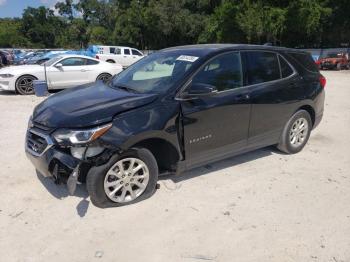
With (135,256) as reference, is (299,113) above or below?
above

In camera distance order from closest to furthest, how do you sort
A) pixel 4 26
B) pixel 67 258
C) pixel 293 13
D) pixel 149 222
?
1. pixel 67 258
2. pixel 149 222
3. pixel 293 13
4. pixel 4 26

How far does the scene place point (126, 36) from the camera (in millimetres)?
58125

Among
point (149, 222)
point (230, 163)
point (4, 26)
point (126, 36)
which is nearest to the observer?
point (149, 222)

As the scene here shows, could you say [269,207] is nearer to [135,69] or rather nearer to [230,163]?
[230,163]

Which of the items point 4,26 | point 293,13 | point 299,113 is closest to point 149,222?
point 299,113

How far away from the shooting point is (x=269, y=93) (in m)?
5.18

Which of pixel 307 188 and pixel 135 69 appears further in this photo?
pixel 135 69

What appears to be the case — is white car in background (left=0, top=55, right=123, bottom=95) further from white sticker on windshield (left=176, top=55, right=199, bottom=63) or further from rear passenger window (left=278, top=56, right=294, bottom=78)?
white sticker on windshield (left=176, top=55, right=199, bottom=63)

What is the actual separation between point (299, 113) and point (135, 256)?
11.6 ft

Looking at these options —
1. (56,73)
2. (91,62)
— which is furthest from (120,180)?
(91,62)

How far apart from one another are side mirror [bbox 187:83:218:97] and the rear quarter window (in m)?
2.02

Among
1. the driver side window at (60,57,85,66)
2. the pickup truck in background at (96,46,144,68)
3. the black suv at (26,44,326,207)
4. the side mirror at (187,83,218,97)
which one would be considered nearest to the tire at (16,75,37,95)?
the driver side window at (60,57,85,66)

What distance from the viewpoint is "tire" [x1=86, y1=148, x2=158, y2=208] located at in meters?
3.90

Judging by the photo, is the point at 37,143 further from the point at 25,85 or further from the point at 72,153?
the point at 25,85
